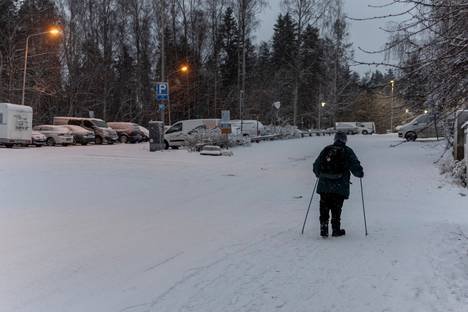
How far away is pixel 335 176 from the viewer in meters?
7.72

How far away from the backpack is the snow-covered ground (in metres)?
1.00

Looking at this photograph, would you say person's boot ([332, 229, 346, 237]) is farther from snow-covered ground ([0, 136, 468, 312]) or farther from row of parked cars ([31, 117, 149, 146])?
row of parked cars ([31, 117, 149, 146])

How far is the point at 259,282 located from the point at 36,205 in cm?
646

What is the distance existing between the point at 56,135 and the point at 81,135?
7.22ft

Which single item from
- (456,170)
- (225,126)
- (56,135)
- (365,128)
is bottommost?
(456,170)

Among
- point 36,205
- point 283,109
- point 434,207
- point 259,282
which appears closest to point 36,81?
point 283,109

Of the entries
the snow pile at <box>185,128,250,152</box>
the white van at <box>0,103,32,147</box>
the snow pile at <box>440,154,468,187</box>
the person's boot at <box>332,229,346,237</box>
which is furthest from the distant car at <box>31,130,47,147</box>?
the person's boot at <box>332,229,346,237</box>

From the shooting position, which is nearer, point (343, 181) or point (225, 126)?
point (343, 181)

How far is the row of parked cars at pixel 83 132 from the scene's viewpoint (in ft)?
109

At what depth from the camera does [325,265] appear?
6.40m

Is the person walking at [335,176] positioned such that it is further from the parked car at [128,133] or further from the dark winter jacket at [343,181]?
the parked car at [128,133]

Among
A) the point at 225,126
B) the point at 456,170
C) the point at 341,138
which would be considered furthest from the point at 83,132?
the point at 341,138

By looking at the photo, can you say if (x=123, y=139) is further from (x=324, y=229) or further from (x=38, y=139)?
(x=324, y=229)

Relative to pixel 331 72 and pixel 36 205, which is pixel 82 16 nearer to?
pixel 331 72
